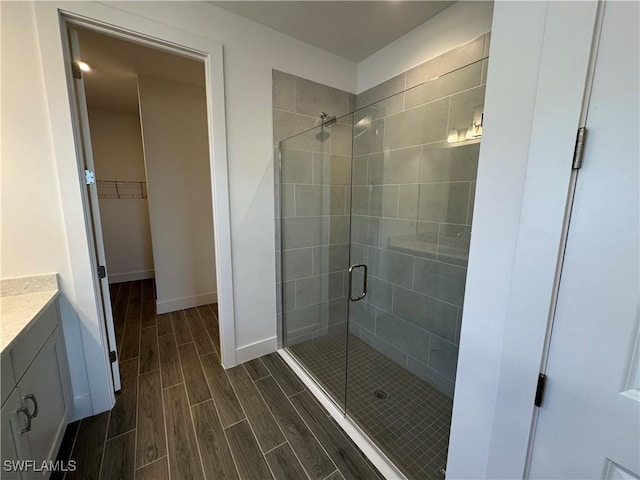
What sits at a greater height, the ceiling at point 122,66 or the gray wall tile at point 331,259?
the ceiling at point 122,66

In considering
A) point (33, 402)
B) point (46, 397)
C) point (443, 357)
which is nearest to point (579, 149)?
point (443, 357)

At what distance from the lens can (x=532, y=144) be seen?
2.14 ft

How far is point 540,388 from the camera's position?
2.27 ft

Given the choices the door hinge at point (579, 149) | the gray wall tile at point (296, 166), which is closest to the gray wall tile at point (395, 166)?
the gray wall tile at point (296, 166)

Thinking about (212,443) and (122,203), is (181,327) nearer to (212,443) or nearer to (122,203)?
(212,443)

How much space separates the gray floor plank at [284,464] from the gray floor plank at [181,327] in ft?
5.01

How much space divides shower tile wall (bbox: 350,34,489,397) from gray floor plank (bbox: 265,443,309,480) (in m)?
1.09

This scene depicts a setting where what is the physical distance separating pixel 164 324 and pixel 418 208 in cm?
289

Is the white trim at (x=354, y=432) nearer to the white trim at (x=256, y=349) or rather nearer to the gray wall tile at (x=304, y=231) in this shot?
the white trim at (x=256, y=349)

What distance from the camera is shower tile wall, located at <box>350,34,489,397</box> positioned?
1691mm

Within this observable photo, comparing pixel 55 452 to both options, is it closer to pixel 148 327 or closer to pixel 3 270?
pixel 3 270

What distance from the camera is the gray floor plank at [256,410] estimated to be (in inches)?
59.8

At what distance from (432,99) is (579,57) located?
137 centimetres

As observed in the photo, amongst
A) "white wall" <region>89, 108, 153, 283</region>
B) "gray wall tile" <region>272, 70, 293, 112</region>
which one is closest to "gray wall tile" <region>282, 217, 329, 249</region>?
"gray wall tile" <region>272, 70, 293, 112</region>
